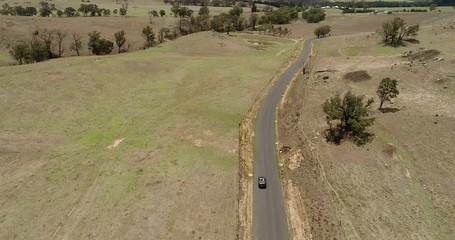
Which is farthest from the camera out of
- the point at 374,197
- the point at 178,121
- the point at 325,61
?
the point at 325,61

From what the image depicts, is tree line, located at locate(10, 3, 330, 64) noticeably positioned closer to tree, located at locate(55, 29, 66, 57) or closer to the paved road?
tree, located at locate(55, 29, 66, 57)

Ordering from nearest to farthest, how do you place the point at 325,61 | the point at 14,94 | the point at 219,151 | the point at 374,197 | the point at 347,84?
the point at 374,197 < the point at 219,151 < the point at 14,94 < the point at 347,84 < the point at 325,61

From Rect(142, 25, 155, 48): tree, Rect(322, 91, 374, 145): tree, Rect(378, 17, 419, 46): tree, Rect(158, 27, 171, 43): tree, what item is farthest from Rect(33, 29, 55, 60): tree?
Rect(378, 17, 419, 46): tree

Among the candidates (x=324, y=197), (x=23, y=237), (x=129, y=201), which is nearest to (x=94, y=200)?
(x=129, y=201)

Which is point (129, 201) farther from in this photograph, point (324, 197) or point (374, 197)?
point (374, 197)

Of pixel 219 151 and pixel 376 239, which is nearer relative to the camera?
pixel 376 239

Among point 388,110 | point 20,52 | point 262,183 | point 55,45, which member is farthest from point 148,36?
point 262,183

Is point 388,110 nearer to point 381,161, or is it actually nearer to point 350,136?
point 350,136

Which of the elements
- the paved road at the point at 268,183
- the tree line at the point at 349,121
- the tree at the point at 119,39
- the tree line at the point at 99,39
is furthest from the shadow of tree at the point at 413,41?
the tree at the point at 119,39
